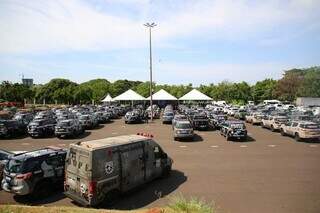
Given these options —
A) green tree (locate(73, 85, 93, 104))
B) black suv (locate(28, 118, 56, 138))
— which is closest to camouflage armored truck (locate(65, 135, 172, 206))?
black suv (locate(28, 118, 56, 138))

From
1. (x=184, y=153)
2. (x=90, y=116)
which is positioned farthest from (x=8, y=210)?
(x=90, y=116)

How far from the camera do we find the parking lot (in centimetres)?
1308

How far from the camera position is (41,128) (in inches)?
1299

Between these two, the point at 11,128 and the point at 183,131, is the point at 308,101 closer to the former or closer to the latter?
the point at 183,131

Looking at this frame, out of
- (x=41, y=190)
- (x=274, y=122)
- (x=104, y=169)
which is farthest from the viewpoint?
(x=274, y=122)

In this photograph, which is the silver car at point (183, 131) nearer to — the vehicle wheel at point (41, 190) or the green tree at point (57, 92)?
the vehicle wheel at point (41, 190)

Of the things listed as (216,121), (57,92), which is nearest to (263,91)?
(57,92)

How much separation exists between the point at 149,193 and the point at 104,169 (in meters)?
2.76

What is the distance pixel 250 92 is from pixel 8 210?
100459 mm

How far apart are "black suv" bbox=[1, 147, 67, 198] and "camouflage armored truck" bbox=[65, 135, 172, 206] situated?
1329 millimetres

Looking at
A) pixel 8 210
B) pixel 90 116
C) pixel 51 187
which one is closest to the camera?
pixel 8 210

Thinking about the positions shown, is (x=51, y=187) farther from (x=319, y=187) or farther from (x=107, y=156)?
(x=319, y=187)

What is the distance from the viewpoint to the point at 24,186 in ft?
44.2

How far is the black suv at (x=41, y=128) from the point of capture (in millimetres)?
32625
